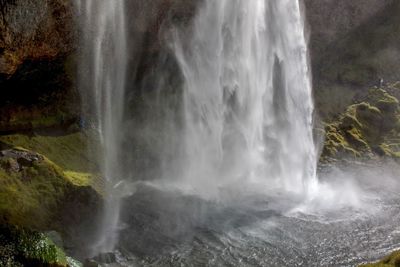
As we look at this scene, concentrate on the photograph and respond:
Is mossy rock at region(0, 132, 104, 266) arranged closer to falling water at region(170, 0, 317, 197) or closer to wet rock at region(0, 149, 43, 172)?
wet rock at region(0, 149, 43, 172)

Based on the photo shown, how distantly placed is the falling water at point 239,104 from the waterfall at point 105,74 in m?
3.43

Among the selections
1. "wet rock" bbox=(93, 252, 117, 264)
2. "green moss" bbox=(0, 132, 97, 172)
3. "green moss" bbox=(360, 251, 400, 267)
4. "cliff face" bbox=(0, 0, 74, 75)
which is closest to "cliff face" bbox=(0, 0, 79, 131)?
"cliff face" bbox=(0, 0, 74, 75)

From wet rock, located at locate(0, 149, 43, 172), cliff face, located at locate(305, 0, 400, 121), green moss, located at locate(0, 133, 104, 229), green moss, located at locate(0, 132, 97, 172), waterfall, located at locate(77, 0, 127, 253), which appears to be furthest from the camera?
cliff face, located at locate(305, 0, 400, 121)

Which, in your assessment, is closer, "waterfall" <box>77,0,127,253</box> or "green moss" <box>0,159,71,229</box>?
"green moss" <box>0,159,71,229</box>

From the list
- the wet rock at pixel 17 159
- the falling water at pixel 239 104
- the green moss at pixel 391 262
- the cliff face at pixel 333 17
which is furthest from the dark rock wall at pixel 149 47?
the green moss at pixel 391 262

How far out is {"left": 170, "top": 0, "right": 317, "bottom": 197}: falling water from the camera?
2195 centimetres

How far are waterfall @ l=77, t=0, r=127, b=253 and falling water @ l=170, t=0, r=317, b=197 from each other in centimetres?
343

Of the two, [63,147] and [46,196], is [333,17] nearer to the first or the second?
[63,147]

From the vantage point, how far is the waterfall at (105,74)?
1767cm

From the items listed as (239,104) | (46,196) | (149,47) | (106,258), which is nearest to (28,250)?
(106,258)

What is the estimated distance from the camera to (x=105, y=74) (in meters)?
18.8

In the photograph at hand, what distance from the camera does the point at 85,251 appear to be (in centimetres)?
1293

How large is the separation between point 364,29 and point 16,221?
31119 millimetres

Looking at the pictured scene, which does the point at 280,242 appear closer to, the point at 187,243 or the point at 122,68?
the point at 187,243
